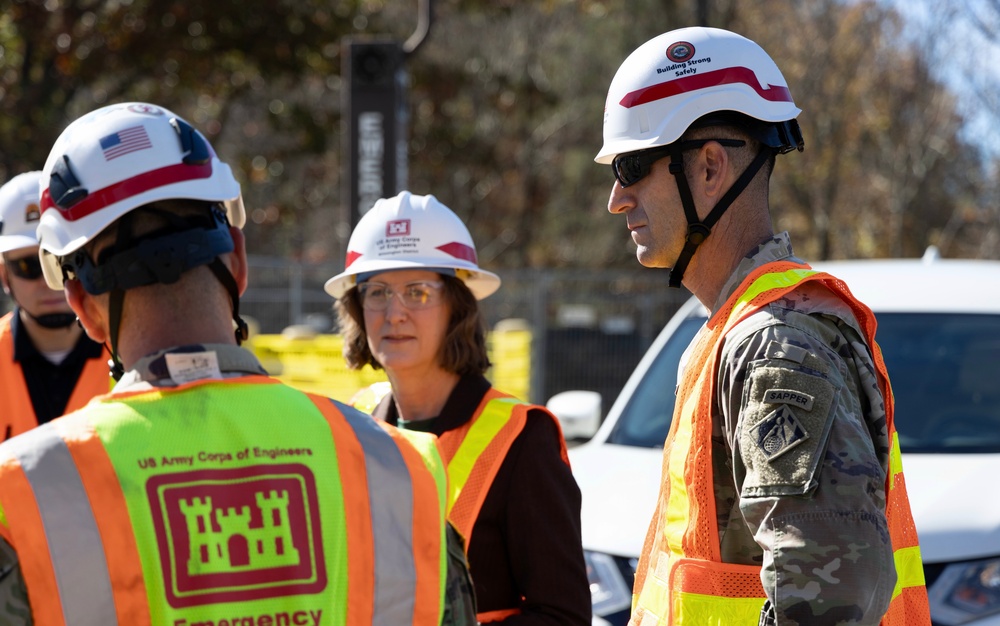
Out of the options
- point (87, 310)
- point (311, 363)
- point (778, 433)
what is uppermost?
point (87, 310)

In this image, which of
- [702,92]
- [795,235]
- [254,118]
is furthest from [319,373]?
[795,235]

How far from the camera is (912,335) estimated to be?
5094mm

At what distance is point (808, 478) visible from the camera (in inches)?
78.4

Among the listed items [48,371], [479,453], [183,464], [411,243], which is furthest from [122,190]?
[48,371]

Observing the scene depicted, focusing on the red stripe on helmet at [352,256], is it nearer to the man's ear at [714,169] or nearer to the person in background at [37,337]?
the person in background at [37,337]

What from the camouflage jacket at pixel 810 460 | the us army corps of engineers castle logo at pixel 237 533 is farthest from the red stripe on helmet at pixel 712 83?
the us army corps of engineers castle logo at pixel 237 533

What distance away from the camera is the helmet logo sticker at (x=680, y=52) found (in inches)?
98.5

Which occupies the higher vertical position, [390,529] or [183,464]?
[183,464]

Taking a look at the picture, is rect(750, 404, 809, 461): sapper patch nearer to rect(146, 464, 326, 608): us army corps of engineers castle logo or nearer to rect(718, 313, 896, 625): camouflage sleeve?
rect(718, 313, 896, 625): camouflage sleeve

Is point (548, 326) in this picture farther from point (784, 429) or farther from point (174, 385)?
→ point (174, 385)

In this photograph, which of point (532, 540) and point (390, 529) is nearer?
point (390, 529)

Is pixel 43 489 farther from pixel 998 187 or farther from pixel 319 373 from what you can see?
pixel 998 187

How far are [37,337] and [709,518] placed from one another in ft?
10.2

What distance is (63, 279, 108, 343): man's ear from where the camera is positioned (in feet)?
6.47
